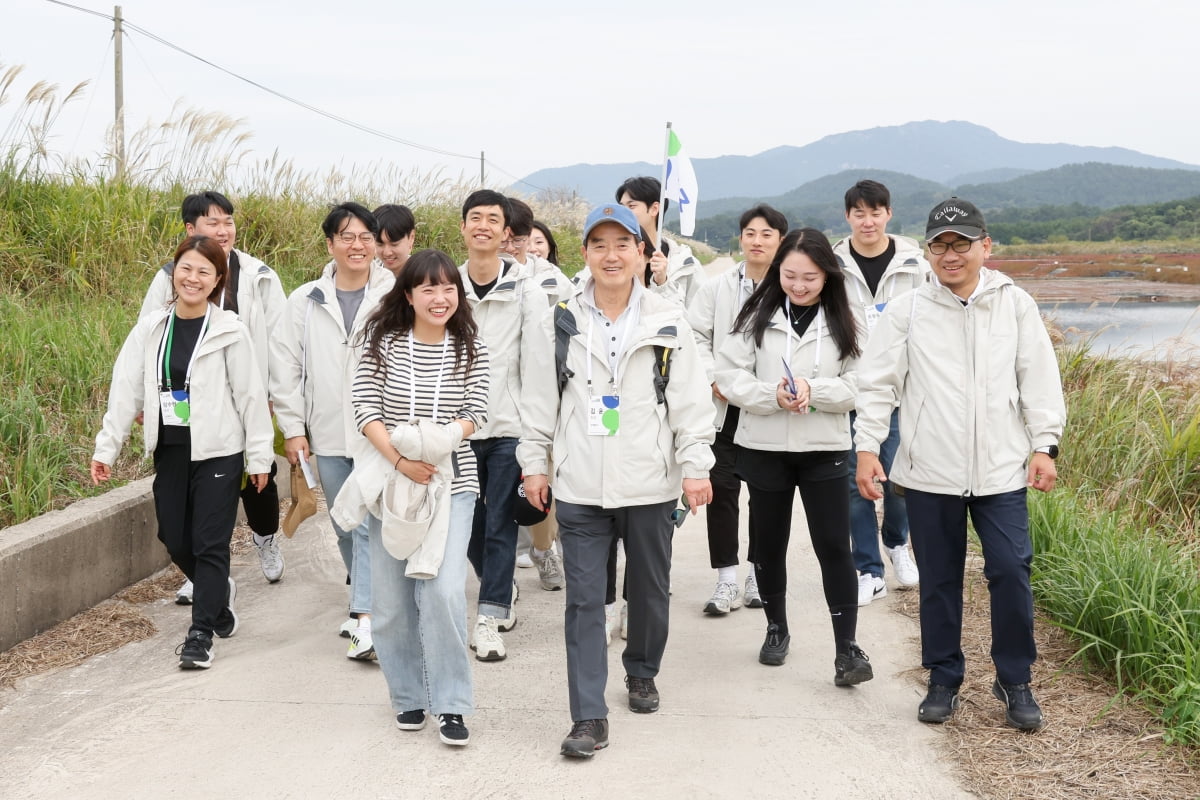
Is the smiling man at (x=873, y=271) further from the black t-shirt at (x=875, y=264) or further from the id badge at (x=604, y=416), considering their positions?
the id badge at (x=604, y=416)

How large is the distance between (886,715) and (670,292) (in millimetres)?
2493

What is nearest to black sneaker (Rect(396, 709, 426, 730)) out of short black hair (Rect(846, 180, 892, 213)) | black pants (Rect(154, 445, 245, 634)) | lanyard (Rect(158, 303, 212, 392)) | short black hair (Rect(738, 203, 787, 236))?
black pants (Rect(154, 445, 245, 634))

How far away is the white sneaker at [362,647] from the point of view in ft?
16.9

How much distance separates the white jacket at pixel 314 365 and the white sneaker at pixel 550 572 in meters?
1.65

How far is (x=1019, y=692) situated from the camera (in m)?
4.34

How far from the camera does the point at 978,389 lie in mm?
4320

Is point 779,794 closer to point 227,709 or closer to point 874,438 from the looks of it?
point 874,438

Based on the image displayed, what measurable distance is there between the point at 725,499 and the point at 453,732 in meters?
2.27

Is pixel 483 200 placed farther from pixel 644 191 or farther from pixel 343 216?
pixel 644 191

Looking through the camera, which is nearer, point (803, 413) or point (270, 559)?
point (803, 413)

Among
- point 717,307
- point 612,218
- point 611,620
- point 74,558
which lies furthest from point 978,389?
point 74,558

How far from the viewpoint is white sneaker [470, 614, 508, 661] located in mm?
5211

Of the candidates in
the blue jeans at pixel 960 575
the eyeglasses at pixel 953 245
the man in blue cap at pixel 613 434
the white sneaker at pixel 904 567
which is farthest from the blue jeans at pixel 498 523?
the white sneaker at pixel 904 567

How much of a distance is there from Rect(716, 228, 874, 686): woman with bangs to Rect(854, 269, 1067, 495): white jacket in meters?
0.46
